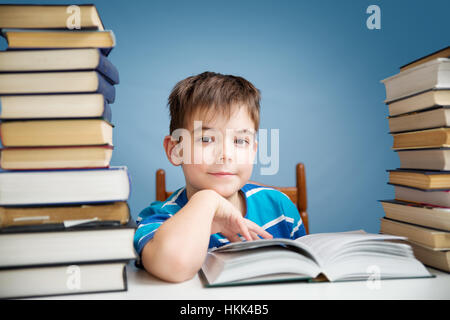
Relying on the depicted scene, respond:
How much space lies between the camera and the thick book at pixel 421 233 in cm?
66

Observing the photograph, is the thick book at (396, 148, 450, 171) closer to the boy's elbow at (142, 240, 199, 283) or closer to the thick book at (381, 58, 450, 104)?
the thick book at (381, 58, 450, 104)

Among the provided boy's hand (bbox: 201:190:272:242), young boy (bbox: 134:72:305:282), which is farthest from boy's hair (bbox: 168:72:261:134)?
boy's hand (bbox: 201:190:272:242)

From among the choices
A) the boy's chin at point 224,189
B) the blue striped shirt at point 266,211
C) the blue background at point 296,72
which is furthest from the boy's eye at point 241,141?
the blue background at point 296,72

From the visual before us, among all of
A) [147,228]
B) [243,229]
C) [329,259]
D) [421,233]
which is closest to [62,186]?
[147,228]

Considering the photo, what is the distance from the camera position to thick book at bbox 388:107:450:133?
0.67m

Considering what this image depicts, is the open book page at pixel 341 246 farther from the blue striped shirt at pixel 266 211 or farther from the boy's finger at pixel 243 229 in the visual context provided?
the blue striped shirt at pixel 266 211

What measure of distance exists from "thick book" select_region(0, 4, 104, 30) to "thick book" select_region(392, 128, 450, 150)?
2.18 feet

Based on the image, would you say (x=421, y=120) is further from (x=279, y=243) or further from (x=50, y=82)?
(x=50, y=82)

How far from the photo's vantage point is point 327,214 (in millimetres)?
2289

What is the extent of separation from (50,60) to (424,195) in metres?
0.76

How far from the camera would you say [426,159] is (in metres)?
0.73

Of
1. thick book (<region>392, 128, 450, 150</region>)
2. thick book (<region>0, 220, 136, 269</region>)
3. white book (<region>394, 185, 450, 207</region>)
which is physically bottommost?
thick book (<region>0, 220, 136, 269</region>)

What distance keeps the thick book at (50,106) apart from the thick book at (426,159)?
63cm
